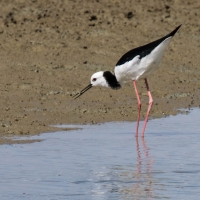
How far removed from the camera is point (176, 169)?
7.97 m

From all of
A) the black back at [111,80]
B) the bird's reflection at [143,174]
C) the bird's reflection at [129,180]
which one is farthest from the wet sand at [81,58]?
the bird's reflection at [129,180]

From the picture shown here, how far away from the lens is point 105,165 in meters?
8.08

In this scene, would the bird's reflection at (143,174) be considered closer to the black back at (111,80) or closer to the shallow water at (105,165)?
the shallow water at (105,165)

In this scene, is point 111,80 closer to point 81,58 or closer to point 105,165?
point 105,165

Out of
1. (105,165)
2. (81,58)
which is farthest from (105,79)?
(81,58)

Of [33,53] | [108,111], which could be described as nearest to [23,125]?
[108,111]

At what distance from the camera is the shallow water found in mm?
6910

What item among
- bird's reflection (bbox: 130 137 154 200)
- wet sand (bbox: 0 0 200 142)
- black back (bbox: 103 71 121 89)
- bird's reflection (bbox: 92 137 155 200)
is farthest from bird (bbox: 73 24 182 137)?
bird's reflection (bbox: 92 137 155 200)

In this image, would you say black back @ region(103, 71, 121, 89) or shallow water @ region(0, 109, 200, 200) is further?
black back @ region(103, 71, 121, 89)

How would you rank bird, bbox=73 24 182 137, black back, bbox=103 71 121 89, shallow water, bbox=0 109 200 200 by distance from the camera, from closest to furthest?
shallow water, bbox=0 109 200 200
bird, bbox=73 24 182 137
black back, bbox=103 71 121 89

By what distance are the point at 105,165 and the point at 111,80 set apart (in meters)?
3.18

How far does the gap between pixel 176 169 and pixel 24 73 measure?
220 inches

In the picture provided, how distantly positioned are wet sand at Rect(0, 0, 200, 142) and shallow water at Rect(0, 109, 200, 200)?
75 centimetres

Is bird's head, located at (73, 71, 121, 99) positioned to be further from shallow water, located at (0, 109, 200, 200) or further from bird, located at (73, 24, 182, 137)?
shallow water, located at (0, 109, 200, 200)
